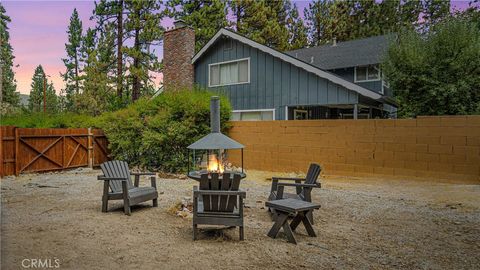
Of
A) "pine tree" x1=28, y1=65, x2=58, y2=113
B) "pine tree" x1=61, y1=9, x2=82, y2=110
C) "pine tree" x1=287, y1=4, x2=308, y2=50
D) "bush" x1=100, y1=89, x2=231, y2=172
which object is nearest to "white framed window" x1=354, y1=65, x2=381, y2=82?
"bush" x1=100, y1=89, x2=231, y2=172

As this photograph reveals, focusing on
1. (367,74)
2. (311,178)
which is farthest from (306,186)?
(367,74)

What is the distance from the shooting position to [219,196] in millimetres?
4211

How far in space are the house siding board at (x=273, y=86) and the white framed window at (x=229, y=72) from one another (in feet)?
0.62

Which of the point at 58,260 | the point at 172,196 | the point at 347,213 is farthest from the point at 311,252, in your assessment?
the point at 172,196

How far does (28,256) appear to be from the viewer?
11.4 feet

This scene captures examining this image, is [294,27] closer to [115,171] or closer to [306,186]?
[115,171]

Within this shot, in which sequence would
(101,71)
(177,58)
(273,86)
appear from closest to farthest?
1. (273,86)
2. (177,58)
3. (101,71)

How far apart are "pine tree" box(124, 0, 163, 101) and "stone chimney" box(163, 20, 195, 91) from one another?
17.7ft

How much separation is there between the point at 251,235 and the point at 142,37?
18.8 meters

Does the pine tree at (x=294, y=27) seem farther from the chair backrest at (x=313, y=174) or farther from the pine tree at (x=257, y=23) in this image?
the chair backrest at (x=313, y=174)

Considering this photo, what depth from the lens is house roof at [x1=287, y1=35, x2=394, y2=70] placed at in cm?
1568

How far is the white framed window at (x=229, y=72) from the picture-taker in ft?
47.6
